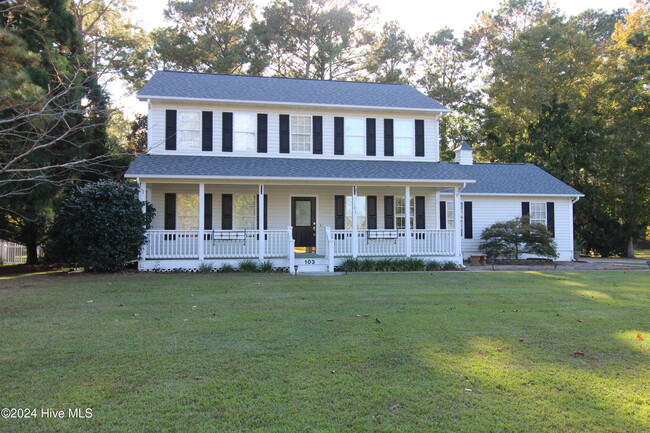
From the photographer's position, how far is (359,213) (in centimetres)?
1798

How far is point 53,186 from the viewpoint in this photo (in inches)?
580

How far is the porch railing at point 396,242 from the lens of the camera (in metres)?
16.1

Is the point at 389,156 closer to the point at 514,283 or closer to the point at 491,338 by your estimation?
the point at 514,283

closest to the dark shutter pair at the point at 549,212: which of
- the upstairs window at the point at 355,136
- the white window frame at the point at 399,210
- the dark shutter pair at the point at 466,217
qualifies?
the dark shutter pair at the point at 466,217

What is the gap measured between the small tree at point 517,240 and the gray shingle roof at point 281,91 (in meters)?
5.83

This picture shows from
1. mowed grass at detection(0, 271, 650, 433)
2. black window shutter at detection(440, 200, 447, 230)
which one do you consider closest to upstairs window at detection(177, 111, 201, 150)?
mowed grass at detection(0, 271, 650, 433)

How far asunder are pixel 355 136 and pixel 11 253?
687 inches

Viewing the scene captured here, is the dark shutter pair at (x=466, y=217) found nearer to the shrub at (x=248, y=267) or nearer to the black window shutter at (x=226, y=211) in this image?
the shrub at (x=248, y=267)

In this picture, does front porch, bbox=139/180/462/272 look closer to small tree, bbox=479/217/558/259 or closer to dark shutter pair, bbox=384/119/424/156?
dark shutter pair, bbox=384/119/424/156

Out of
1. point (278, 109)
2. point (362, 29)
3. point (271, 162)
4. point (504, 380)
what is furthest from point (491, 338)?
point (362, 29)

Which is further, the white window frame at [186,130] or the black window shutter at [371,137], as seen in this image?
the black window shutter at [371,137]

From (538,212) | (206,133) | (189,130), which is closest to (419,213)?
(538,212)

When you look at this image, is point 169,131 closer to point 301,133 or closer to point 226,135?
point 226,135

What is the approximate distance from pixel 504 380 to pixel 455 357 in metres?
0.75
